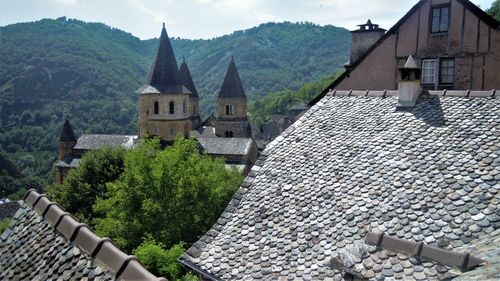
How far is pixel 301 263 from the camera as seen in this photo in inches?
291

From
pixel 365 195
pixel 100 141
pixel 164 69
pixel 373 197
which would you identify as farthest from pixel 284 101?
pixel 373 197

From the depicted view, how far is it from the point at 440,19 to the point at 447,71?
1.70 meters

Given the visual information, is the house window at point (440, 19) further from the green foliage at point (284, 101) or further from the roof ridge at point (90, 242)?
the green foliage at point (284, 101)

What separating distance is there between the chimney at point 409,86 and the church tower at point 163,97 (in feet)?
107

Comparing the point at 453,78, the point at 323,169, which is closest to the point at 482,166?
the point at 323,169

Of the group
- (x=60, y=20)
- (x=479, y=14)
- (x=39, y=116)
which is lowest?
(x=39, y=116)

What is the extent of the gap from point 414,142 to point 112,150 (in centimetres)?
2556

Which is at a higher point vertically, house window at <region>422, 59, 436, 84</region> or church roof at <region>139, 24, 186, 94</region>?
church roof at <region>139, 24, 186, 94</region>

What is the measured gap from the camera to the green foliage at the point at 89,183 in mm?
28062

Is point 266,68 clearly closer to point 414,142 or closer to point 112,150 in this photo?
point 112,150

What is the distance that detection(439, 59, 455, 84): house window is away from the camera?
14469mm

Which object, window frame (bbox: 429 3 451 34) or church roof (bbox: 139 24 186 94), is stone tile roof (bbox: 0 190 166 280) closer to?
window frame (bbox: 429 3 451 34)

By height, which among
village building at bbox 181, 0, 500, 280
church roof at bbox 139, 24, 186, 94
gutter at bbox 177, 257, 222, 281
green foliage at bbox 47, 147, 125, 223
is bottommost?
green foliage at bbox 47, 147, 125, 223

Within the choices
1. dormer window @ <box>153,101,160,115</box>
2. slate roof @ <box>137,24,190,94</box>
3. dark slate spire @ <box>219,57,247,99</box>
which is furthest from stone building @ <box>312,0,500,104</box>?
dark slate spire @ <box>219,57,247,99</box>
